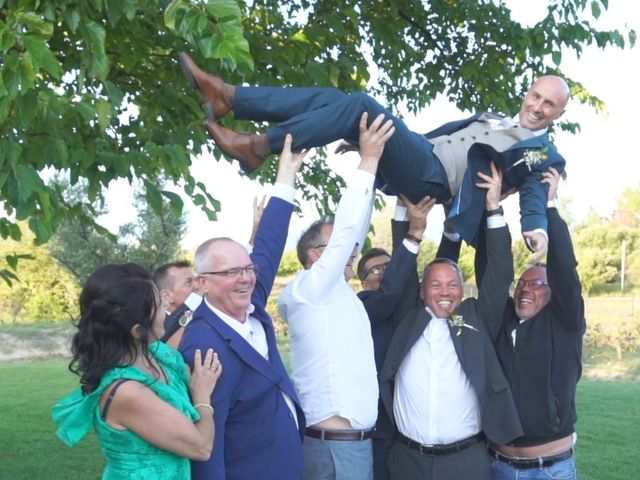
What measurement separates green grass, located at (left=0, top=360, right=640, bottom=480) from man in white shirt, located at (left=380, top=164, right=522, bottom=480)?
577 cm

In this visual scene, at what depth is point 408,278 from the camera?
4074 millimetres

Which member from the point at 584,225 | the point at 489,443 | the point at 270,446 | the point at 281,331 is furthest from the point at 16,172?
the point at 584,225

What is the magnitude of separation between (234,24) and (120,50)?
7.01 ft

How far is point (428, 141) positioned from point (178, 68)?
117 inches

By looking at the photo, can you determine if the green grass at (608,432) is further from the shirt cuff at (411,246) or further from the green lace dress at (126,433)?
the green lace dress at (126,433)

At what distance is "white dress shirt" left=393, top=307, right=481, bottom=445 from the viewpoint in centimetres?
382

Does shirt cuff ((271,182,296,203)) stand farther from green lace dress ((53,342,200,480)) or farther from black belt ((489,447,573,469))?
black belt ((489,447,573,469))

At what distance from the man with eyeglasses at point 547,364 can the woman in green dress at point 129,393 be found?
156 cm

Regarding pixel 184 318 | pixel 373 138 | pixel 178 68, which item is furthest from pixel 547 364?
pixel 178 68

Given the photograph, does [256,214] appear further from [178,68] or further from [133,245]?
[133,245]

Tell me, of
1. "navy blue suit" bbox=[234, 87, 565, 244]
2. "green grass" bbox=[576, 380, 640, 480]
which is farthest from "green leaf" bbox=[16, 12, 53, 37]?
"green grass" bbox=[576, 380, 640, 480]

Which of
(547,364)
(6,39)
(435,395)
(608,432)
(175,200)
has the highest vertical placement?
(6,39)

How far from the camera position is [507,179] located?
396 cm

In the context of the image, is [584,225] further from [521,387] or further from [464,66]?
[521,387]
